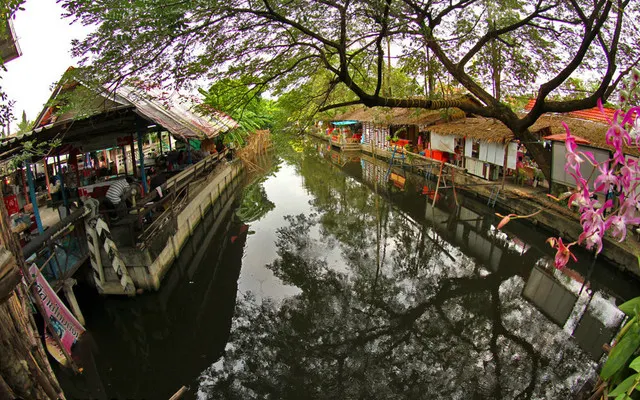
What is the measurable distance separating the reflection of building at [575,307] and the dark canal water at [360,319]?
0.04m

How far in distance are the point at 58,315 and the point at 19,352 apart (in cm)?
717

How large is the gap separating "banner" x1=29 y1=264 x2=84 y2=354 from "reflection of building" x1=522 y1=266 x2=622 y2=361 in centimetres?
1020

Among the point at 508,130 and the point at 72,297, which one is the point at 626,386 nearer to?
the point at 72,297

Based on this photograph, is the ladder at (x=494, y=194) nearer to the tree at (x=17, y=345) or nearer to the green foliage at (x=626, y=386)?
the green foliage at (x=626, y=386)

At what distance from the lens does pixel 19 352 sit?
5.23 feet

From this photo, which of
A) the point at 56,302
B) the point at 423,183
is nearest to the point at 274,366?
the point at 56,302

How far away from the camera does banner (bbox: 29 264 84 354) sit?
22.8ft

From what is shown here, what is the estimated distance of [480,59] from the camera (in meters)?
9.53

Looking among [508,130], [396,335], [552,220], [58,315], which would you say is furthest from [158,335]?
[508,130]

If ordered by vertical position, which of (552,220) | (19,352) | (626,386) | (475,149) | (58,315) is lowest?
(552,220)

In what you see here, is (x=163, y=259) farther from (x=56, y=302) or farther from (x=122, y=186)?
(x=56, y=302)

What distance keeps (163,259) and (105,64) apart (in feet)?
20.8

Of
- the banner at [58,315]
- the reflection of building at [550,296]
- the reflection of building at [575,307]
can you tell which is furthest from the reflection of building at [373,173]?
the banner at [58,315]

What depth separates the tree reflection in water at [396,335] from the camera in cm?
715
